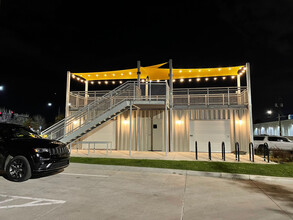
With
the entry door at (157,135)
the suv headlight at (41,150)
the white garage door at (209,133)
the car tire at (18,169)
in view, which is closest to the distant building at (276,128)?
the white garage door at (209,133)

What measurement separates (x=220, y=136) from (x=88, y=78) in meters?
11.2

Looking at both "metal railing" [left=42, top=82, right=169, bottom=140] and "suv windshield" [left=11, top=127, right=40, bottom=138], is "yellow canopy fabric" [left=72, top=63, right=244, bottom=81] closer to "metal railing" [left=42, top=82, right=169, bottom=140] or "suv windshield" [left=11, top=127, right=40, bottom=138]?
"metal railing" [left=42, top=82, right=169, bottom=140]

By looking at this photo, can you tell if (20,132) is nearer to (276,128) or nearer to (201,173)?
(201,173)

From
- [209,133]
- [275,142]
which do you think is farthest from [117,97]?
[275,142]

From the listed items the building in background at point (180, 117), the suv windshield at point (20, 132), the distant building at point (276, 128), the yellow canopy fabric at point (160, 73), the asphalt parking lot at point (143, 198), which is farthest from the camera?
the distant building at point (276, 128)

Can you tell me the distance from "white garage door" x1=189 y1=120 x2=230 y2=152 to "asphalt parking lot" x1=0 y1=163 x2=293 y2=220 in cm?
675

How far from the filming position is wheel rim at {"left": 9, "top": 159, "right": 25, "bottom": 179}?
5.55 metres

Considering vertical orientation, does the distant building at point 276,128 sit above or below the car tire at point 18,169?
above

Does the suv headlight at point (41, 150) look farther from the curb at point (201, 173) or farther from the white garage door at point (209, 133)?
the white garage door at point (209, 133)

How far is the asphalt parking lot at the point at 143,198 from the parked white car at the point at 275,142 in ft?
29.6

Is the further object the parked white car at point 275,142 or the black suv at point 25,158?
the parked white car at point 275,142

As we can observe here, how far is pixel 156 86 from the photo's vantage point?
12.3m

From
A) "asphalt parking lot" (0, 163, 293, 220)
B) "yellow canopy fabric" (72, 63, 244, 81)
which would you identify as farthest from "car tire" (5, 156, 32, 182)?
"yellow canopy fabric" (72, 63, 244, 81)

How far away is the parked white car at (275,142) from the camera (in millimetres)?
13883
